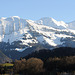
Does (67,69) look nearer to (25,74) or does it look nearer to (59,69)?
(59,69)

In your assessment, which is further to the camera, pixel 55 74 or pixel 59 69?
pixel 59 69

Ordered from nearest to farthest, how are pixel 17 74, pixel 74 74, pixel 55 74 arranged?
pixel 74 74, pixel 55 74, pixel 17 74

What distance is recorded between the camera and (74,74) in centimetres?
15312

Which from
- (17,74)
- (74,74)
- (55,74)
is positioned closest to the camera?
(74,74)

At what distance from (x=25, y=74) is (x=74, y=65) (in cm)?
3514

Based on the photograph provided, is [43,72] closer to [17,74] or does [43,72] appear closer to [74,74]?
[17,74]

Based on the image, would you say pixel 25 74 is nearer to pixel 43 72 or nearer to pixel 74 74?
pixel 43 72

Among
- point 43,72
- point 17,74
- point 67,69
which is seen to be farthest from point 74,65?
point 17,74

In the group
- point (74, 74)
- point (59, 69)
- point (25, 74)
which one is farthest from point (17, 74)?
point (74, 74)

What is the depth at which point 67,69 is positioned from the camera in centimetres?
19788

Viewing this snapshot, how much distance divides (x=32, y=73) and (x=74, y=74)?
164ft

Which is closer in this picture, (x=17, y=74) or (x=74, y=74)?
(x=74, y=74)

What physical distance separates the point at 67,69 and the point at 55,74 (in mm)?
27768

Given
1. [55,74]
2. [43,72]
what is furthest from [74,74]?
[43,72]
